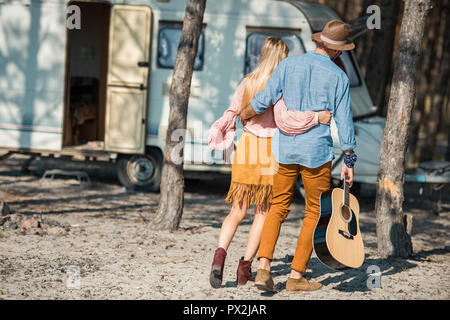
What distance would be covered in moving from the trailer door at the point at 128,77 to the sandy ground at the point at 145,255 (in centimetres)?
89

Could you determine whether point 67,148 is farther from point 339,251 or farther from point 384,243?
point 339,251

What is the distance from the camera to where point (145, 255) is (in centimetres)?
643

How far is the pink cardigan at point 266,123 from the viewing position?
16.6 ft

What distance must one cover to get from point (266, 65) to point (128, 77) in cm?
521

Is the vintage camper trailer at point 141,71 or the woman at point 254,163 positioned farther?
the vintage camper trailer at point 141,71


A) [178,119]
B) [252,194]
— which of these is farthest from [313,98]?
[178,119]

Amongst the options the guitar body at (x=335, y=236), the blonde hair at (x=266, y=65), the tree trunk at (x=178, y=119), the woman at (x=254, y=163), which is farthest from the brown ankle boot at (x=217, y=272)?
the tree trunk at (x=178, y=119)

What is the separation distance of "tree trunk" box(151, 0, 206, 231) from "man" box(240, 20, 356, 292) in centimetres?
216

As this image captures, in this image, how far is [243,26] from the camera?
32.9ft

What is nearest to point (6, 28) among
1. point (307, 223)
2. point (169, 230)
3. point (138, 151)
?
point (138, 151)

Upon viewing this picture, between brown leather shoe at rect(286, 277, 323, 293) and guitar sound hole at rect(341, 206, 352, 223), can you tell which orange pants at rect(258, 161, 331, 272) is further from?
guitar sound hole at rect(341, 206, 352, 223)

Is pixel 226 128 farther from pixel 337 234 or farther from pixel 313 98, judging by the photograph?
pixel 337 234

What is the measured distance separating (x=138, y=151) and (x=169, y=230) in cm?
302

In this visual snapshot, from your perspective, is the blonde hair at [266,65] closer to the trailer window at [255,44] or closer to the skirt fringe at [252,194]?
the skirt fringe at [252,194]
